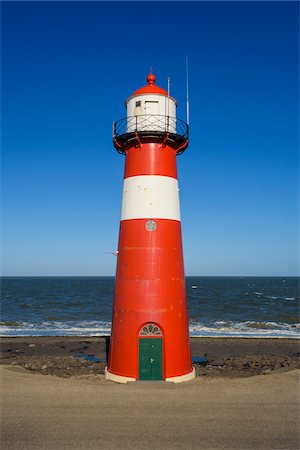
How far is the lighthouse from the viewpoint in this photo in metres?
14.2

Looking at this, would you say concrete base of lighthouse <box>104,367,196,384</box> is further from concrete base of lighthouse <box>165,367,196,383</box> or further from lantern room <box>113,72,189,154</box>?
lantern room <box>113,72,189,154</box>

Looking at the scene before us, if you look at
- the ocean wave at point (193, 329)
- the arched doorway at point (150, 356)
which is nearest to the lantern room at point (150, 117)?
the arched doorway at point (150, 356)

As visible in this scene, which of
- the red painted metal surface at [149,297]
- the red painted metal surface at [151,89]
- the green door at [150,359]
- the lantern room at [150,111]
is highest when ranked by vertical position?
the red painted metal surface at [151,89]

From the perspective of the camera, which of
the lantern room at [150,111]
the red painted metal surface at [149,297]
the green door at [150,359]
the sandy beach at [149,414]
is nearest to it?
the sandy beach at [149,414]

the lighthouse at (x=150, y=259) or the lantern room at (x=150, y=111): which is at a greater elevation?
the lantern room at (x=150, y=111)

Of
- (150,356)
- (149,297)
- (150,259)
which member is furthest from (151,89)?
(150,356)

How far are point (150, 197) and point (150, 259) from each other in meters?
2.34

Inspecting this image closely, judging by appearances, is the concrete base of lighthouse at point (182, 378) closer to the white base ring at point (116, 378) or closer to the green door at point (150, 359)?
the green door at point (150, 359)

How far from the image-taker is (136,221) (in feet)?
48.0

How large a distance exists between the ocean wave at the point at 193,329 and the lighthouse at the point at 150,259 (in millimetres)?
18092

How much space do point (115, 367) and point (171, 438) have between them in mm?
5498

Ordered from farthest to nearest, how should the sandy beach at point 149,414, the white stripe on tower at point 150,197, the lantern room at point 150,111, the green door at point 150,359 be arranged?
the lantern room at point 150,111, the white stripe on tower at point 150,197, the green door at point 150,359, the sandy beach at point 149,414

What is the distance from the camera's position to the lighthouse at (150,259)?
14227mm

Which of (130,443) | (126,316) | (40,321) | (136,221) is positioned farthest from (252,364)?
(40,321)
